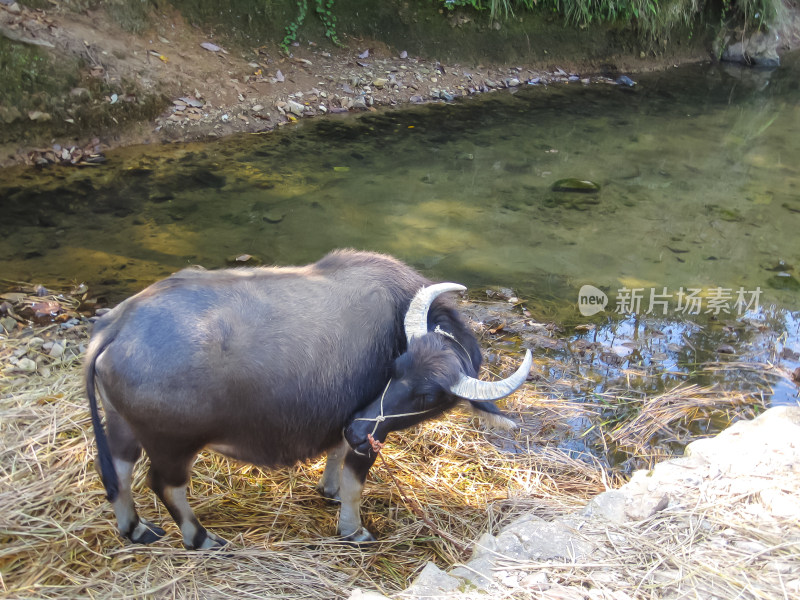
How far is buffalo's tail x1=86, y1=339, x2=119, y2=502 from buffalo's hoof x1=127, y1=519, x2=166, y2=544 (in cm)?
21

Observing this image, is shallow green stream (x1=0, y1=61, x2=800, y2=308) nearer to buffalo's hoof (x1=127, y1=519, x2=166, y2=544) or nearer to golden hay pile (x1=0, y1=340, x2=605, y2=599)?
golden hay pile (x1=0, y1=340, x2=605, y2=599)

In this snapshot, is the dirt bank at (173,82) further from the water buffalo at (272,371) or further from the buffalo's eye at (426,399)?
the buffalo's eye at (426,399)

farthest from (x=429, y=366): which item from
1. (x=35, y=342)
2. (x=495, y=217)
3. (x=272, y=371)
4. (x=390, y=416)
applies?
(x=495, y=217)

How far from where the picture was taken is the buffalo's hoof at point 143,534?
291cm

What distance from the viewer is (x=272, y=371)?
2.67 m

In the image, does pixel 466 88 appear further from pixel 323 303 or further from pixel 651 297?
pixel 323 303

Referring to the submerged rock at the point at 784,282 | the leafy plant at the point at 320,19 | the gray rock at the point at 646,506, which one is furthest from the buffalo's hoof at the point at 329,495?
the leafy plant at the point at 320,19

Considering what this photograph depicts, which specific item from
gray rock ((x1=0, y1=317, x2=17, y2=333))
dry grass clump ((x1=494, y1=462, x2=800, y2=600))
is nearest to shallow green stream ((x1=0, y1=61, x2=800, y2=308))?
gray rock ((x1=0, y1=317, x2=17, y2=333))

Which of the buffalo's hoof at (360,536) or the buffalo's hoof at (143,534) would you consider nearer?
the buffalo's hoof at (143,534)

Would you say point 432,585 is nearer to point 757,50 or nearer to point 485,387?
point 485,387

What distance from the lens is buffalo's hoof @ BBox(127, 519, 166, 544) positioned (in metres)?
2.91

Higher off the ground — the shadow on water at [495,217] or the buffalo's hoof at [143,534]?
the shadow on water at [495,217]

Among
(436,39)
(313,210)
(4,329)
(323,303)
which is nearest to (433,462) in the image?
(323,303)

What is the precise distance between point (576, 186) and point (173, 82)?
15.5ft
